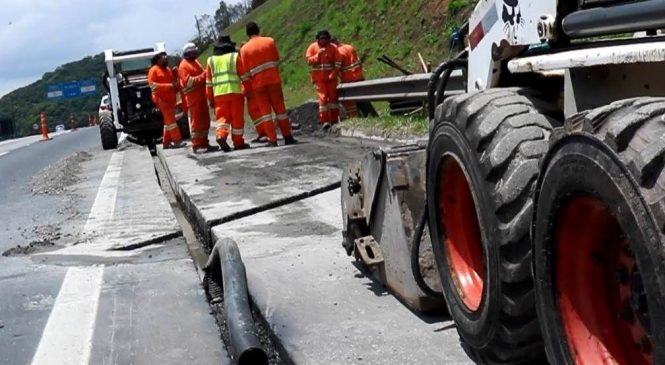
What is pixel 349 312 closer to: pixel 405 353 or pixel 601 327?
pixel 405 353

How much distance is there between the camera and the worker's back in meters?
15.0

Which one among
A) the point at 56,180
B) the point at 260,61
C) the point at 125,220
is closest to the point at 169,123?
the point at 56,180

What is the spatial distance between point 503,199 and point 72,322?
3179 mm

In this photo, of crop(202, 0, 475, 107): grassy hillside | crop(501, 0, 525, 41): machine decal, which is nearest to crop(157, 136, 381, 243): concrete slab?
crop(501, 0, 525, 41): machine decal

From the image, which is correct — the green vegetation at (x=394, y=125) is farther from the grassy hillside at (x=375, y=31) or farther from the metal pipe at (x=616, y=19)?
the metal pipe at (x=616, y=19)

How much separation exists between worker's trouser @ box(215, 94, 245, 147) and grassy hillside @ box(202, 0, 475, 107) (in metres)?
5.88

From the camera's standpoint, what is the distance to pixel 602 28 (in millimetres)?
3127

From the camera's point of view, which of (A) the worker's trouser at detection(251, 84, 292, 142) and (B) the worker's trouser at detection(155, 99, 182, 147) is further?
(B) the worker's trouser at detection(155, 99, 182, 147)

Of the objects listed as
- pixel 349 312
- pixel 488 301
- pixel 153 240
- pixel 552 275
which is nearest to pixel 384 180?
→ pixel 349 312

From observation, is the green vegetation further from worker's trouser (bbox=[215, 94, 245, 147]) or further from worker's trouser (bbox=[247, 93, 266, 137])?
worker's trouser (bbox=[215, 94, 245, 147])

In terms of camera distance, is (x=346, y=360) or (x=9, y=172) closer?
(x=346, y=360)

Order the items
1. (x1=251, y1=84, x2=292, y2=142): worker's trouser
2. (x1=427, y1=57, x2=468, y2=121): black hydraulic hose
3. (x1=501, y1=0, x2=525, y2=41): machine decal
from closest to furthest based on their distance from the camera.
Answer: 1. (x1=501, y1=0, x2=525, y2=41): machine decal
2. (x1=427, y1=57, x2=468, y2=121): black hydraulic hose
3. (x1=251, y1=84, x2=292, y2=142): worker's trouser

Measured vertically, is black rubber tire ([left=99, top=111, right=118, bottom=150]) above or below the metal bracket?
below

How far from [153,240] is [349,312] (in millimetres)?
3718
